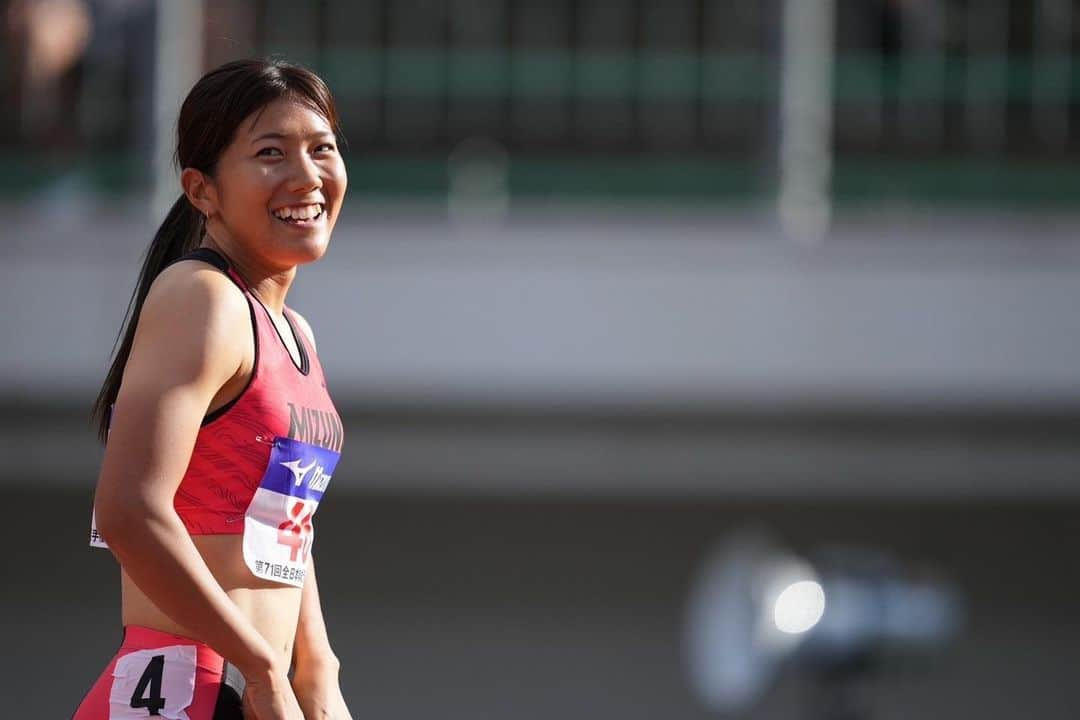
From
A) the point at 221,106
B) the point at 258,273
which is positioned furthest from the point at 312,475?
the point at 221,106

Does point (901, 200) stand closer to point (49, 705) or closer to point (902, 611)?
point (902, 611)

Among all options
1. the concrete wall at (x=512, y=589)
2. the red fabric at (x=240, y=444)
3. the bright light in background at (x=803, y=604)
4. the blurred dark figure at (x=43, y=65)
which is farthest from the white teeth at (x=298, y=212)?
the concrete wall at (x=512, y=589)

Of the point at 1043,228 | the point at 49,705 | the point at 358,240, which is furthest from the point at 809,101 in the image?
the point at 49,705

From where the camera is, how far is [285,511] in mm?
2195

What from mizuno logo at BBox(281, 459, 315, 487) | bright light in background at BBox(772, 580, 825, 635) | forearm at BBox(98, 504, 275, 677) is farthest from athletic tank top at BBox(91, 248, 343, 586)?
bright light in background at BBox(772, 580, 825, 635)

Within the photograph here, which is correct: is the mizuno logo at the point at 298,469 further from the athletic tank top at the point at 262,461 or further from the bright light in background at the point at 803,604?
the bright light in background at the point at 803,604

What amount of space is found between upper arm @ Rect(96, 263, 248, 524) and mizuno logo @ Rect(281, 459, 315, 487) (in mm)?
152

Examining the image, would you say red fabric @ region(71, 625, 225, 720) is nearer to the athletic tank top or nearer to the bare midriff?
the bare midriff

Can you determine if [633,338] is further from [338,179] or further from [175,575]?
[175,575]

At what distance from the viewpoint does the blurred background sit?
22.5 feet

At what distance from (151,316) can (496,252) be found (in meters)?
4.89

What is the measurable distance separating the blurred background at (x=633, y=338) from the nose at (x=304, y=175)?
3154 mm

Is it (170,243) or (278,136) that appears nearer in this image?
(278,136)

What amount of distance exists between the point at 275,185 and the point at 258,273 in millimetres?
128
